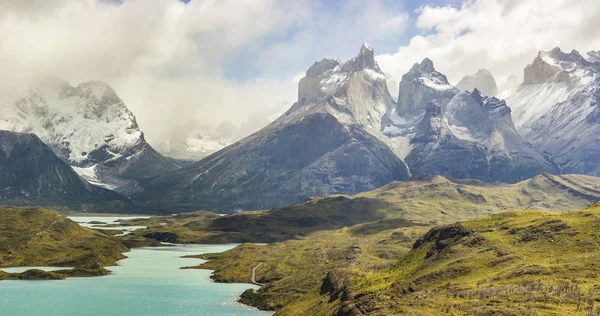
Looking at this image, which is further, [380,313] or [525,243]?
[525,243]

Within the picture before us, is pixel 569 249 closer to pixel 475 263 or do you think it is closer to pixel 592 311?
pixel 475 263

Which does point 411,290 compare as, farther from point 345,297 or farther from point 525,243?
point 525,243

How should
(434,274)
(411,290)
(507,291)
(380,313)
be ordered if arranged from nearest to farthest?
(380,313) → (507,291) → (411,290) → (434,274)

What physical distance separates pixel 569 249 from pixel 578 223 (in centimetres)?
1957

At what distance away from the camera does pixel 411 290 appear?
17175 centimetres

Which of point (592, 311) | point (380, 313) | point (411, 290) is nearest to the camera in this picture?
point (592, 311)

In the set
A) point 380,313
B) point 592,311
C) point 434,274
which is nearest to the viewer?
point 592,311

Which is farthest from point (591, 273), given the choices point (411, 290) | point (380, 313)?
point (380, 313)

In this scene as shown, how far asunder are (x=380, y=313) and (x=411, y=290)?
1429 inches

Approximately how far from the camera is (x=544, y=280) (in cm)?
15650

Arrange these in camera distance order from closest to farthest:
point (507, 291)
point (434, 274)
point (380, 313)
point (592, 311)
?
1. point (592, 311)
2. point (380, 313)
3. point (507, 291)
4. point (434, 274)

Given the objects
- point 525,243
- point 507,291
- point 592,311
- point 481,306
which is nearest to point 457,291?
point 507,291

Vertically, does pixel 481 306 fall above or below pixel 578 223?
below

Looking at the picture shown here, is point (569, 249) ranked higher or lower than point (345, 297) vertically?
higher
